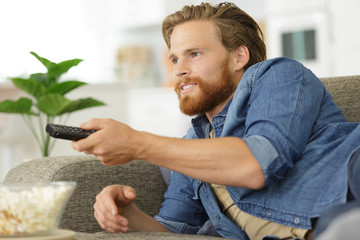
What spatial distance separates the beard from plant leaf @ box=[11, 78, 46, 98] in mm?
814

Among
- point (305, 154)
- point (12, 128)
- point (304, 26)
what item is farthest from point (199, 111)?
point (304, 26)

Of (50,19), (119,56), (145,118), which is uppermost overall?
(50,19)

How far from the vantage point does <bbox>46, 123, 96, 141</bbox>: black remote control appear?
1.17 meters

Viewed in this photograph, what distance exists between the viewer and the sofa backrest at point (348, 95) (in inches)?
65.2

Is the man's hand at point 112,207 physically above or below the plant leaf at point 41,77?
below

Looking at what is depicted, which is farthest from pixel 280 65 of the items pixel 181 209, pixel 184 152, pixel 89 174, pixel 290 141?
pixel 89 174

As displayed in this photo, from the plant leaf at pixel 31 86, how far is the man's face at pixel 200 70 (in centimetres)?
79

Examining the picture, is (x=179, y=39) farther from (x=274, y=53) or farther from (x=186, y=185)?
(x=274, y=53)

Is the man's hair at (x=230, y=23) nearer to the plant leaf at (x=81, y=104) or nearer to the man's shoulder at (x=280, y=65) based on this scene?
the man's shoulder at (x=280, y=65)

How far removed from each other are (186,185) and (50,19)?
4.93 metres

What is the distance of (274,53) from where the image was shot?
5.12m

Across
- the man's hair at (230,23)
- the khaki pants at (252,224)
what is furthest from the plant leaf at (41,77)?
the khaki pants at (252,224)

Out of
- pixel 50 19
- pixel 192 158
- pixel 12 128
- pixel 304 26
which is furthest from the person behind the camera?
pixel 50 19

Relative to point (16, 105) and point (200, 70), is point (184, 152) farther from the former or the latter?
point (16, 105)
